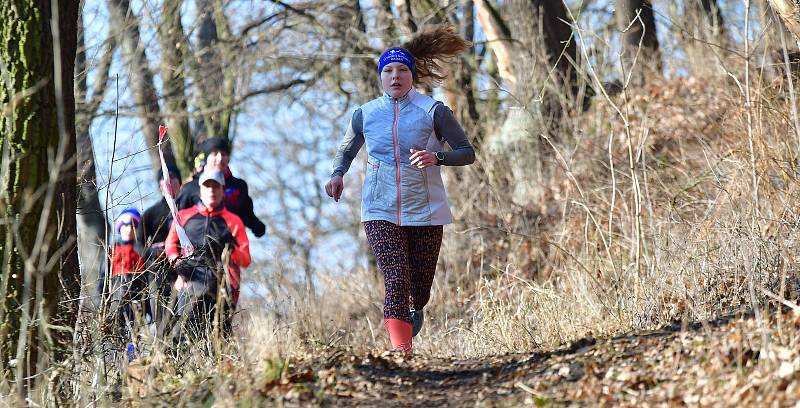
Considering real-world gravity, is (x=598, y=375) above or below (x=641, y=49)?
below

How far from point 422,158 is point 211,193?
2423 millimetres

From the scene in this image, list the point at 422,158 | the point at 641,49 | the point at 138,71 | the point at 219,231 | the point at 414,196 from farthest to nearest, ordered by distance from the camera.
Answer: the point at 138,71 → the point at 641,49 → the point at 219,231 → the point at 414,196 → the point at 422,158

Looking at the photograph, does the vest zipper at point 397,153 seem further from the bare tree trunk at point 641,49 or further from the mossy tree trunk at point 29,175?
the bare tree trunk at point 641,49

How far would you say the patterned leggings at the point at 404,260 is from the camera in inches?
205

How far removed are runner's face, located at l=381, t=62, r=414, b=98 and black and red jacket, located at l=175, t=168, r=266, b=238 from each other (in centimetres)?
241

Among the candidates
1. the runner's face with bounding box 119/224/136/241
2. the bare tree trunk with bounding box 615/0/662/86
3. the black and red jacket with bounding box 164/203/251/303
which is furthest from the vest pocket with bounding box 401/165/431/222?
the bare tree trunk with bounding box 615/0/662/86

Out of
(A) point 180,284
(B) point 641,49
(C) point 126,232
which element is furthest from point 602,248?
(B) point 641,49

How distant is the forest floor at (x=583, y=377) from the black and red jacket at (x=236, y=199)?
349 cm

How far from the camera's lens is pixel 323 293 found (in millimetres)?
10703

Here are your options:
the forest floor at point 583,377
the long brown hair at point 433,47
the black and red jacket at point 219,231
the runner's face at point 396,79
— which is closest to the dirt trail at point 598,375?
the forest floor at point 583,377

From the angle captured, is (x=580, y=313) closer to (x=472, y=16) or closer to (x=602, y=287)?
(x=602, y=287)

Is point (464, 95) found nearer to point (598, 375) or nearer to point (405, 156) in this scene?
point (405, 156)

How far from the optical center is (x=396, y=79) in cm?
549

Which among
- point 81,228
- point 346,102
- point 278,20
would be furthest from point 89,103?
point 346,102
